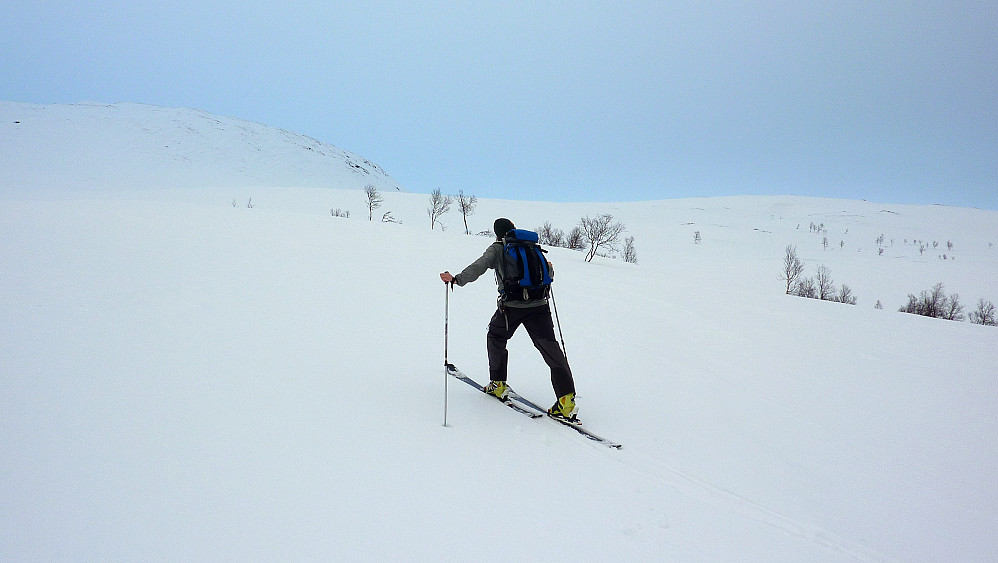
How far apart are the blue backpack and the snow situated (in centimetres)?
129

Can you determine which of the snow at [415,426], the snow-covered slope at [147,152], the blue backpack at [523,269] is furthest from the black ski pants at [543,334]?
the snow-covered slope at [147,152]

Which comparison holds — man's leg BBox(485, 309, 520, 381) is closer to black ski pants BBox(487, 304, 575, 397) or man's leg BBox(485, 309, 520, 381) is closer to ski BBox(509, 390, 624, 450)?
black ski pants BBox(487, 304, 575, 397)

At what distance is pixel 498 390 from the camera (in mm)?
4988

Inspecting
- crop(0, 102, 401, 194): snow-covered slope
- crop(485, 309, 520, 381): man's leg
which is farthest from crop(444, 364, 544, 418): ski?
crop(0, 102, 401, 194): snow-covered slope

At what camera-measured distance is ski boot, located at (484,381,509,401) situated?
4980mm

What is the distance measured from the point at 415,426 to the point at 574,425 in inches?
61.7

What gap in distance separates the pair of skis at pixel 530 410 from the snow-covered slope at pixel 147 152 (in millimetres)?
44998

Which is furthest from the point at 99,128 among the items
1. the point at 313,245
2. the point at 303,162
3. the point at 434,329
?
the point at 434,329

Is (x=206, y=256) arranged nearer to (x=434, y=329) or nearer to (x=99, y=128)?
(x=434, y=329)

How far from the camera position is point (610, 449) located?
4.16 metres

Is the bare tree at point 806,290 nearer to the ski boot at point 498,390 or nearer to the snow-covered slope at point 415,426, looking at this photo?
the snow-covered slope at point 415,426

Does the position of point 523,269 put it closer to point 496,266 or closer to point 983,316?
point 496,266

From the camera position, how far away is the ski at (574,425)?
423cm

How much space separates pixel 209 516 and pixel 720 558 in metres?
2.98
